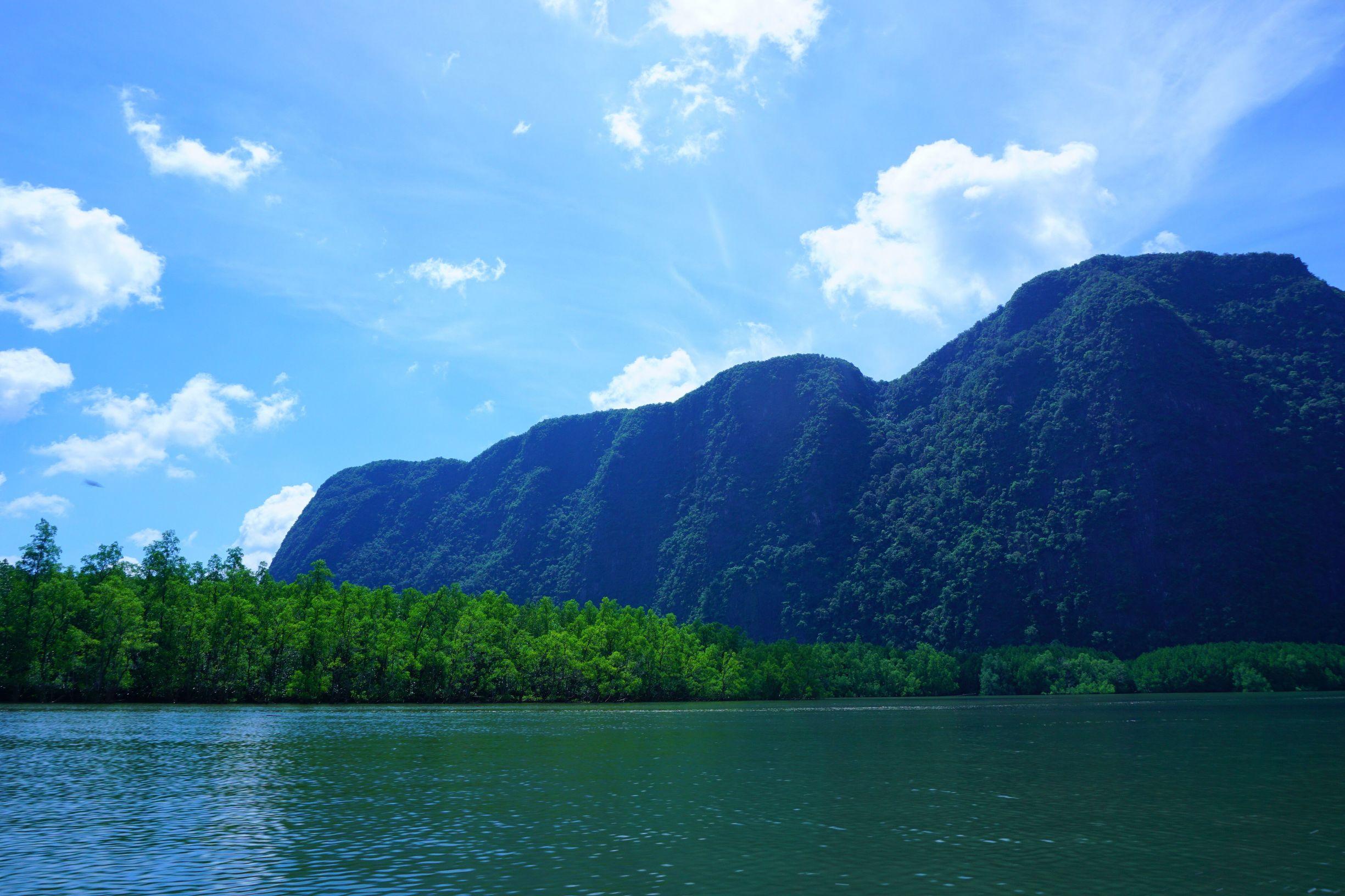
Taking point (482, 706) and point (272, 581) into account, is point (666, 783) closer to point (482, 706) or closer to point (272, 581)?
point (482, 706)

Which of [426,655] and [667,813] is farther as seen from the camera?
[426,655]

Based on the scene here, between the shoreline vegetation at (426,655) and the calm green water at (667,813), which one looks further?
the shoreline vegetation at (426,655)

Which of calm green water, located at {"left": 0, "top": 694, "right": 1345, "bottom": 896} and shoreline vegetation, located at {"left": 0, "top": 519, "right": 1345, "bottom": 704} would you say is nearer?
calm green water, located at {"left": 0, "top": 694, "right": 1345, "bottom": 896}

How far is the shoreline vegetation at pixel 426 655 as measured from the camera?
99938 mm

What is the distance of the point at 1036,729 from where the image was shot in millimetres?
72312

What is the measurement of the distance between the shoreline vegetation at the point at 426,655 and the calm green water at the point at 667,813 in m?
38.3

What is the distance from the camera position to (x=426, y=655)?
122 metres

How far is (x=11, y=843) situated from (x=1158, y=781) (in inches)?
1803

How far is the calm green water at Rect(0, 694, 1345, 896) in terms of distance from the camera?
71.3ft

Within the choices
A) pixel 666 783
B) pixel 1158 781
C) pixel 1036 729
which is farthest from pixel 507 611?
pixel 1158 781

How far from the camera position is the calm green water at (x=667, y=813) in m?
21.7

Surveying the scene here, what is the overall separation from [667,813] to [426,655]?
3877 inches

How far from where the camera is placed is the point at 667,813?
105 ft

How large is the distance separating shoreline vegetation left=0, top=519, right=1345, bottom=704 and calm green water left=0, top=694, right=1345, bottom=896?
126 ft
